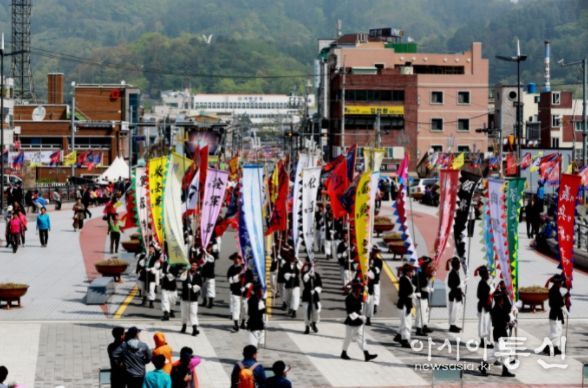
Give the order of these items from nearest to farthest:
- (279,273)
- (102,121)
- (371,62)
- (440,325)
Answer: (440,325)
(279,273)
(102,121)
(371,62)

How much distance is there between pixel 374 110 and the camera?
10800cm

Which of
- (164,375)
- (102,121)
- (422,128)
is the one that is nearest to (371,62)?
(422,128)

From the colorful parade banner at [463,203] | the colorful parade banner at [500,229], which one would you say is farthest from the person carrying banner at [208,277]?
the colorful parade banner at [500,229]

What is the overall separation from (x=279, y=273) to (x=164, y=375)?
13.7 metres

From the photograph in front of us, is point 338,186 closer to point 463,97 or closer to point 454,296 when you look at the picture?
point 454,296

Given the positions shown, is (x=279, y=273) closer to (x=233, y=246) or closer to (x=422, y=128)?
(x=233, y=246)

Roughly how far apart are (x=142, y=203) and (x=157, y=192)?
299 cm

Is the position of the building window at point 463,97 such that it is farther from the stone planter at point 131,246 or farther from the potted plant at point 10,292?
the potted plant at point 10,292

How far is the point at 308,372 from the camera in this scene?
2155cm

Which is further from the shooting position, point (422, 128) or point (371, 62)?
point (371, 62)

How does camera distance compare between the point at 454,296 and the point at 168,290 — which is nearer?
the point at 454,296

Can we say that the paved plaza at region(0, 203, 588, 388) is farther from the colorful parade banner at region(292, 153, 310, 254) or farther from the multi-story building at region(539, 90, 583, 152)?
the multi-story building at region(539, 90, 583, 152)

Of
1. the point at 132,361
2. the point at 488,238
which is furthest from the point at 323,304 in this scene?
the point at 132,361

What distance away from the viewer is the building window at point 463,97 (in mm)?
110812
